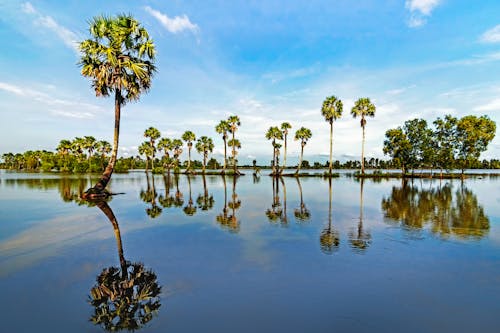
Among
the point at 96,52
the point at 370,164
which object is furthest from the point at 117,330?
the point at 370,164

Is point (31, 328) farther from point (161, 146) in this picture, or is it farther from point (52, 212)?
point (161, 146)

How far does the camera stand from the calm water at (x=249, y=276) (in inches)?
190

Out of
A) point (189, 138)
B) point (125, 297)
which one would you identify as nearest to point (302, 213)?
point (125, 297)

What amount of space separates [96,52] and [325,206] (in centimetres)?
2412

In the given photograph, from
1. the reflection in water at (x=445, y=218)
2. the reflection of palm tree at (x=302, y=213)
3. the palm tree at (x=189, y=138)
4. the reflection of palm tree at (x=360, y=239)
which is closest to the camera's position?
the reflection of palm tree at (x=360, y=239)

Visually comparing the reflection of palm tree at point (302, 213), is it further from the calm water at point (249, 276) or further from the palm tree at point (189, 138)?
the palm tree at point (189, 138)

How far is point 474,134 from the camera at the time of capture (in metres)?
52.6

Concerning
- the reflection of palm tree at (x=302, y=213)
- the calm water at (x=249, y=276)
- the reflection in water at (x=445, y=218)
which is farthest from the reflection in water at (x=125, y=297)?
the reflection in water at (x=445, y=218)

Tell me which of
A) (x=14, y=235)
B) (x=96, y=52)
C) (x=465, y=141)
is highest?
(x=96, y=52)

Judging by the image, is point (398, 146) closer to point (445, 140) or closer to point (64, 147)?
point (445, 140)

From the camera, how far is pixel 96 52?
23.7 meters

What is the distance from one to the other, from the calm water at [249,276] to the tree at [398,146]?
51283mm

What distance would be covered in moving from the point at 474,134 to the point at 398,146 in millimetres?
13512

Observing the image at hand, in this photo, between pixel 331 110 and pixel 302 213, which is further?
pixel 331 110
